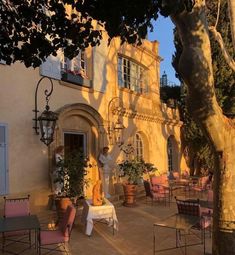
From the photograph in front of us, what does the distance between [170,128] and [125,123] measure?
5058mm

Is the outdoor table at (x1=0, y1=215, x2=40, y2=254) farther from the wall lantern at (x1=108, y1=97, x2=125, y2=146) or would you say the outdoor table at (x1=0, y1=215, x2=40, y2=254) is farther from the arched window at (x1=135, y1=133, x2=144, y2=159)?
the arched window at (x1=135, y1=133, x2=144, y2=159)

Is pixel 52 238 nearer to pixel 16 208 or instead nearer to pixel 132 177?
pixel 16 208

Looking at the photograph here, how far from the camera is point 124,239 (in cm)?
785

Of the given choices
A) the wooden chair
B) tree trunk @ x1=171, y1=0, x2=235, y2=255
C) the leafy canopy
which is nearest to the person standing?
the wooden chair

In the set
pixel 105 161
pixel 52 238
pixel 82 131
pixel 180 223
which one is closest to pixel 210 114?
pixel 180 223

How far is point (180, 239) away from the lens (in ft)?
25.2

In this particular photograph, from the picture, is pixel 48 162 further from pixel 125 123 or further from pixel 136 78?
pixel 136 78

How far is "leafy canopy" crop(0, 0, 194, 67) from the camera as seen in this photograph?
4.19 meters

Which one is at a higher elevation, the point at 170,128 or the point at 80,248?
the point at 170,128

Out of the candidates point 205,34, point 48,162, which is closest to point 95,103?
point 48,162

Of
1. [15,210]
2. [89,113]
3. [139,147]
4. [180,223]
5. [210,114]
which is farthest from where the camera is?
[139,147]

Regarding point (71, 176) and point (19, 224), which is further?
point (71, 176)

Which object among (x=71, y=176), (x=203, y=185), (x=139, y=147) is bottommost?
(x=203, y=185)

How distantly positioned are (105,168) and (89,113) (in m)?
2.06
